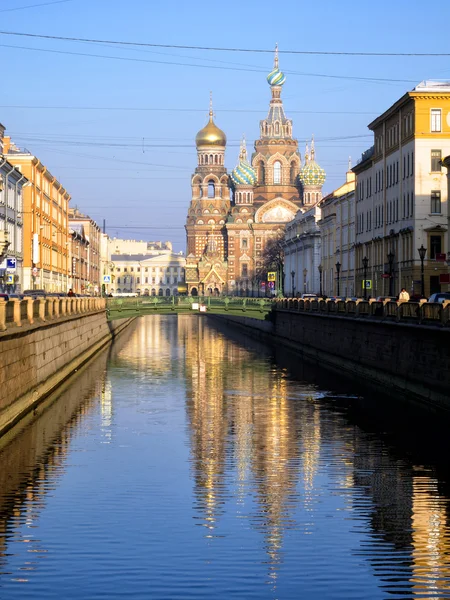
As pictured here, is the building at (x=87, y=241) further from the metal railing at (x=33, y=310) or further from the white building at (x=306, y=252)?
→ the metal railing at (x=33, y=310)

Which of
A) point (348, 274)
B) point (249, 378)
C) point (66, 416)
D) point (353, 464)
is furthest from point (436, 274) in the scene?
point (353, 464)

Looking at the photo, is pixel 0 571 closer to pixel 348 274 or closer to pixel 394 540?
pixel 394 540

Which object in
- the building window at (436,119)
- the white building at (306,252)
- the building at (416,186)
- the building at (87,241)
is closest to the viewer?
the building at (416,186)

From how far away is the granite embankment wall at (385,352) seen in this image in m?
38.0

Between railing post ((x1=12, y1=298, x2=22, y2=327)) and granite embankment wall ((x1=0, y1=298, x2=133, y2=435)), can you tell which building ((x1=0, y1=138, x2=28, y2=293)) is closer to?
granite embankment wall ((x1=0, y1=298, x2=133, y2=435))

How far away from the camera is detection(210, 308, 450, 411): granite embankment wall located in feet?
125

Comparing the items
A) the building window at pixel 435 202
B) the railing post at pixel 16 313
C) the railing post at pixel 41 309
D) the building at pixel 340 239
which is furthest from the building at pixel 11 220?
the railing post at pixel 16 313

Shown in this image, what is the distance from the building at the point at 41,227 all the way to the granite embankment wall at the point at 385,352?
87.2 ft

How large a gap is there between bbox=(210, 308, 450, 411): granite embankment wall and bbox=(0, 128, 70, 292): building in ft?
87.2

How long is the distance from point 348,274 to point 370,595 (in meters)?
105

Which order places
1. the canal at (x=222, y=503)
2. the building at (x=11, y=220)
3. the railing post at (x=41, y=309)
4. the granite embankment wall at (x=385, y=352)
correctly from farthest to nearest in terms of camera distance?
the building at (x=11, y=220) → the railing post at (x=41, y=309) → the granite embankment wall at (x=385, y=352) → the canal at (x=222, y=503)

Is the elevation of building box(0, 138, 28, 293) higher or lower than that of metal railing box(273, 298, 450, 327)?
higher

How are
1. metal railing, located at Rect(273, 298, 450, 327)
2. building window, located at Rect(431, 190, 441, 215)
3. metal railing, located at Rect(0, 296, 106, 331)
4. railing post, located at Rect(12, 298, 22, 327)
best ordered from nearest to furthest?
1. metal railing, located at Rect(0, 296, 106, 331)
2. railing post, located at Rect(12, 298, 22, 327)
3. metal railing, located at Rect(273, 298, 450, 327)
4. building window, located at Rect(431, 190, 441, 215)

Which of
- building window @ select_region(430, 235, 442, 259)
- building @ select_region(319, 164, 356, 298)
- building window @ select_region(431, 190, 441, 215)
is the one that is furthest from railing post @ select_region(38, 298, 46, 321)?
building @ select_region(319, 164, 356, 298)
